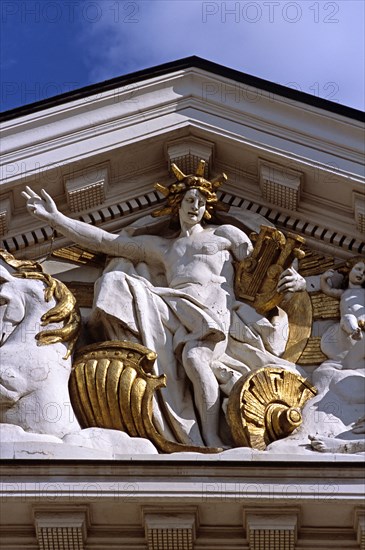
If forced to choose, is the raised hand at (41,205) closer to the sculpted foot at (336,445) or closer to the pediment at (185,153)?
the pediment at (185,153)

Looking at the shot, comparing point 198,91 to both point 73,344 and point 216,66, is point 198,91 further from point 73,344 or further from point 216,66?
point 73,344

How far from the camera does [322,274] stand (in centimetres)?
1348

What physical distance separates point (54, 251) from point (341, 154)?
1.79 metres

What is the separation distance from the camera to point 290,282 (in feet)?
43.5

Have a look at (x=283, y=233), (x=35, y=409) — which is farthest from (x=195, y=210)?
(x=35, y=409)

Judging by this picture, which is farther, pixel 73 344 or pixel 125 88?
pixel 125 88

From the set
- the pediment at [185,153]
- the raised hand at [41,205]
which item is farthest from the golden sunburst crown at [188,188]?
the raised hand at [41,205]

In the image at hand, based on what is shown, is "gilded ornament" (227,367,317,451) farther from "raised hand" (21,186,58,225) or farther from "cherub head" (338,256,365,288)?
"raised hand" (21,186,58,225)

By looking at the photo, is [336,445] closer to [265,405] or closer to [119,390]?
[265,405]

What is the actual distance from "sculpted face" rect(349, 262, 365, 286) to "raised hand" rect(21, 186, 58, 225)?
1.76 m

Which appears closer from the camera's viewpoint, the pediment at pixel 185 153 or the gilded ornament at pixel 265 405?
the gilded ornament at pixel 265 405

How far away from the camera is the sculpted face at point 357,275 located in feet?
43.9

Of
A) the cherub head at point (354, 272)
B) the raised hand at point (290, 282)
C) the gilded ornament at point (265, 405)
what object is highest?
the raised hand at point (290, 282)

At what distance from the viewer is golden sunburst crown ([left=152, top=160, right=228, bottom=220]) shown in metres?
13.7
